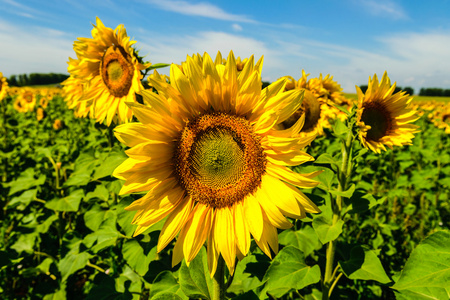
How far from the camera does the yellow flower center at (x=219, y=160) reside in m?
1.51

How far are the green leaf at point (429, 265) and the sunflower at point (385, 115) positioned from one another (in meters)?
1.23

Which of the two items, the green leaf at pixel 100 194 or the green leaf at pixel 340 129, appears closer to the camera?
the green leaf at pixel 340 129

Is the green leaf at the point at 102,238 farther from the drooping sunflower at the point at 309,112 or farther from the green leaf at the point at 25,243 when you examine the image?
the drooping sunflower at the point at 309,112

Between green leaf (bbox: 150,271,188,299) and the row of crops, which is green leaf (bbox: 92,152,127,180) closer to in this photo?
the row of crops

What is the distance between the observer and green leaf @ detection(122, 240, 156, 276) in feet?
6.95

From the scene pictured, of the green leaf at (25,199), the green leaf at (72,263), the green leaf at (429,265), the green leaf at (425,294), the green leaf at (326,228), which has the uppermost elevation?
the green leaf at (429,265)

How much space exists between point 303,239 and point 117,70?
2300mm

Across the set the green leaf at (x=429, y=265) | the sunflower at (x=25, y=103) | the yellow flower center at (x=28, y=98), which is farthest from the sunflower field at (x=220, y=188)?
the yellow flower center at (x=28, y=98)

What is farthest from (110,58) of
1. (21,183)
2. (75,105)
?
(21,183)

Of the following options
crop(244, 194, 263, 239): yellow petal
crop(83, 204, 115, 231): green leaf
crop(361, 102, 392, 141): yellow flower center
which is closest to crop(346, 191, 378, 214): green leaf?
crop(361, 102, 392, 141): yellow flower center

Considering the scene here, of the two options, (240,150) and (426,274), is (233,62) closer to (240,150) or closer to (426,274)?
(240,150)

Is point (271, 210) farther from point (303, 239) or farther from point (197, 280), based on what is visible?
point (303, 239)

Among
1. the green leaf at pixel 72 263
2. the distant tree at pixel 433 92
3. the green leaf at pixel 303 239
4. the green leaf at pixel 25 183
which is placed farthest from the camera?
the distant tree at pixel 433 92

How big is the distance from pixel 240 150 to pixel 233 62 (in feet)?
1.51
